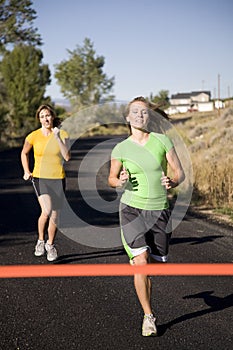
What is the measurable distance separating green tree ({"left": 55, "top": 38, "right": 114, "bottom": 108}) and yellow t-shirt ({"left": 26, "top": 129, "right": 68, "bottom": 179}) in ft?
207

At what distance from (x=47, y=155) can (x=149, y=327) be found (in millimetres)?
3109

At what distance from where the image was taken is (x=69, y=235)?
8820mm

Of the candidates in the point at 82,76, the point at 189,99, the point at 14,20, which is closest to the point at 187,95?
the point at 189,99

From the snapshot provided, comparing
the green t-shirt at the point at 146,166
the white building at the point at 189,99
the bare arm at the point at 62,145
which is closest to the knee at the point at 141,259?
the green t-shirt at the point at 146,166

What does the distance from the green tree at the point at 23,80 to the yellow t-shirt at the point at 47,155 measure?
39467 mm

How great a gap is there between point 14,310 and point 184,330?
1513mm

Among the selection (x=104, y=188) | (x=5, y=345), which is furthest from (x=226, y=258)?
(x=104, y=188)

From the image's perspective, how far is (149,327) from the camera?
15.1 ft

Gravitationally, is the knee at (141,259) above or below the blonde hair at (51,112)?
below

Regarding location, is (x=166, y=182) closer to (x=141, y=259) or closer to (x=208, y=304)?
(x=141, y=259)

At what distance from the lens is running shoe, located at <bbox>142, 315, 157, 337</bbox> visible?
4.61m

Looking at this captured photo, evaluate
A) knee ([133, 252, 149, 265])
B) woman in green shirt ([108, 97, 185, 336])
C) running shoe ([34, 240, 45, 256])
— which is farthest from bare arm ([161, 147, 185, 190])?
running shoe ([34, 240, 45, 256])

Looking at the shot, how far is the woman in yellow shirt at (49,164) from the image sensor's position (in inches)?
283

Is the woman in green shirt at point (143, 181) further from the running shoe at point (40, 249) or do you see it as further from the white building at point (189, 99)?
the white building at point (189, 99)
